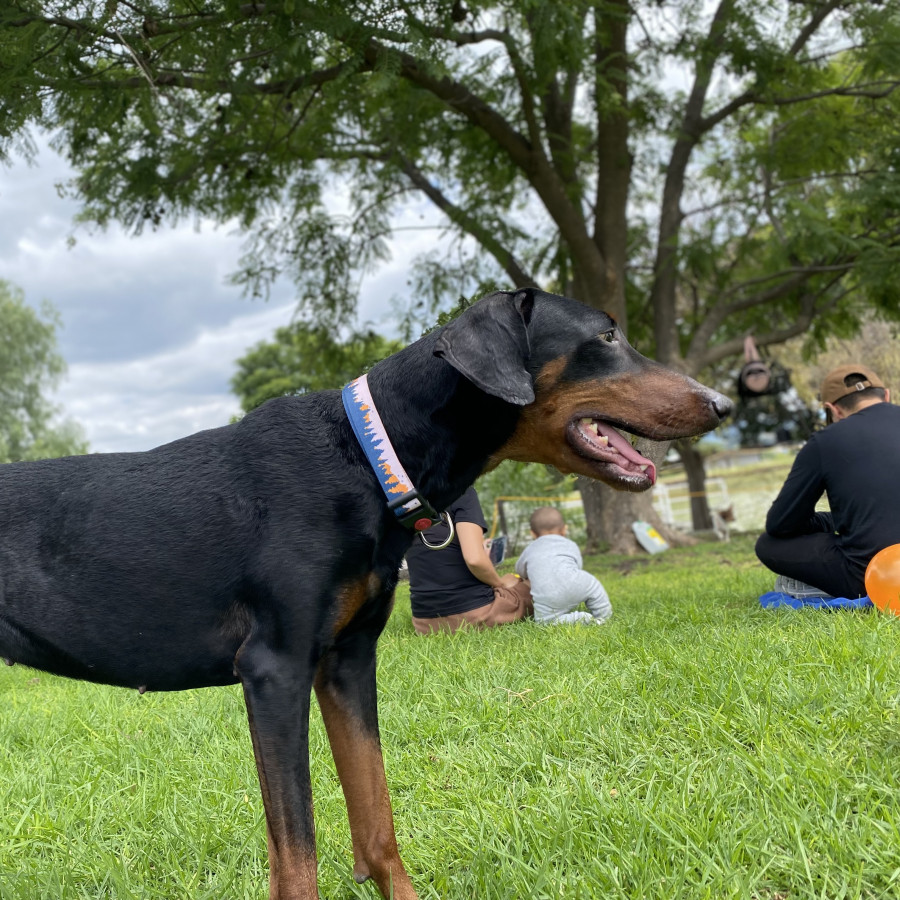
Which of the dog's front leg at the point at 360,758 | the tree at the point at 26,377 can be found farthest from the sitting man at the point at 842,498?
the tree at the point at 26,377

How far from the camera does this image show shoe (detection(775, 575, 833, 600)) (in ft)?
18.4

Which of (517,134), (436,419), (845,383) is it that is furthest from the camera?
(517,134)

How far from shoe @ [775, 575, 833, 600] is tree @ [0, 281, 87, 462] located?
38.0m

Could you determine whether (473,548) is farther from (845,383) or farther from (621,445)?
(621,445)

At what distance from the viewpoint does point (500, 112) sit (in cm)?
1236

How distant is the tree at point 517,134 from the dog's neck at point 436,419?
421cm

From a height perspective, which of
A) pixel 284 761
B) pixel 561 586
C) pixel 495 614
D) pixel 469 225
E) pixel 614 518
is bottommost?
pixel 614 518

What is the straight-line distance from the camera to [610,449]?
99.8 inches

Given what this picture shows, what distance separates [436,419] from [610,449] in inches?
22.9

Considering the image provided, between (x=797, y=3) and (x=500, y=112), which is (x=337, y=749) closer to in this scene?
(x=500, y=112)

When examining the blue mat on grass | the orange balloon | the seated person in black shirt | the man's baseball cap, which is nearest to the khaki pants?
the seated person in black shirt

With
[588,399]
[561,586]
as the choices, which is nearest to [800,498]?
[561,586]

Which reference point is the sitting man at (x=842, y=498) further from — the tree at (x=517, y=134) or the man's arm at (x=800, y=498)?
the tree at (x=517, y=134)

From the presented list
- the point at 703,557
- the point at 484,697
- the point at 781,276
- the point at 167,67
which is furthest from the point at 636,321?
the point at 484,697
